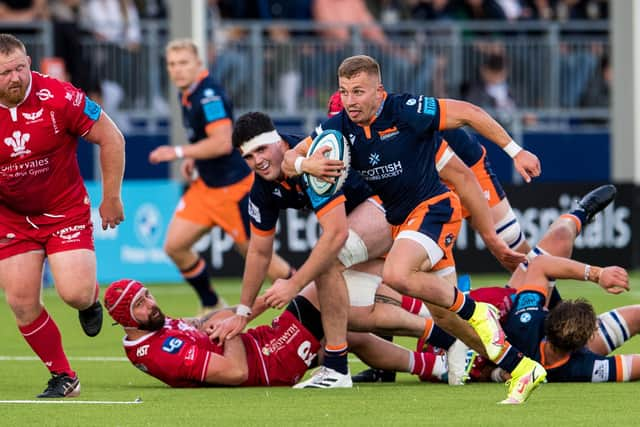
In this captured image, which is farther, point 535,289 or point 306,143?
point 535,289

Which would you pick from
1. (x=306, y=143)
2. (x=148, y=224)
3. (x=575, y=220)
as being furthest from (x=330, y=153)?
(x=148, y=224)

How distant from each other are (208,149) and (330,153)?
4514mm

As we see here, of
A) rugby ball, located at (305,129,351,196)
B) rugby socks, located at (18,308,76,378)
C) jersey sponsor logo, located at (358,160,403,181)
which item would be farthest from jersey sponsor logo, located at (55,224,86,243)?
jersey sponsor logo, located at (358,160,403,181)

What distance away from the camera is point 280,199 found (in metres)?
8.71

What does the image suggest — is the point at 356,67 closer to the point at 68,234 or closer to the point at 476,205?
the point at 476,205

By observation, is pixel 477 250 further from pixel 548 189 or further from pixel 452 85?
pixel 452 85

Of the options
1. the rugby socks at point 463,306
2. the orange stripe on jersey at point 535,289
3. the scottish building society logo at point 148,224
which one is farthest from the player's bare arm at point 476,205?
the scottish building society logo at point 148,224

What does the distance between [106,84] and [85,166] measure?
116cm

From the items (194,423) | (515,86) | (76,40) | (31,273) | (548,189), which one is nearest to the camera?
(194,423)

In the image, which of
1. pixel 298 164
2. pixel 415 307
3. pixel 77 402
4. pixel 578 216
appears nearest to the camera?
pixel 77 402

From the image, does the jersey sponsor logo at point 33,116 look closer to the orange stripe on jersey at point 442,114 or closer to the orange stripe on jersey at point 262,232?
the orange stripe on jersey at point 262,232

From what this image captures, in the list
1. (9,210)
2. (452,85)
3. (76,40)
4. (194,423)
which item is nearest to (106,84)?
(76,40)

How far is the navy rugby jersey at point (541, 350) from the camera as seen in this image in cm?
857

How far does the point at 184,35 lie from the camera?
17047mm
